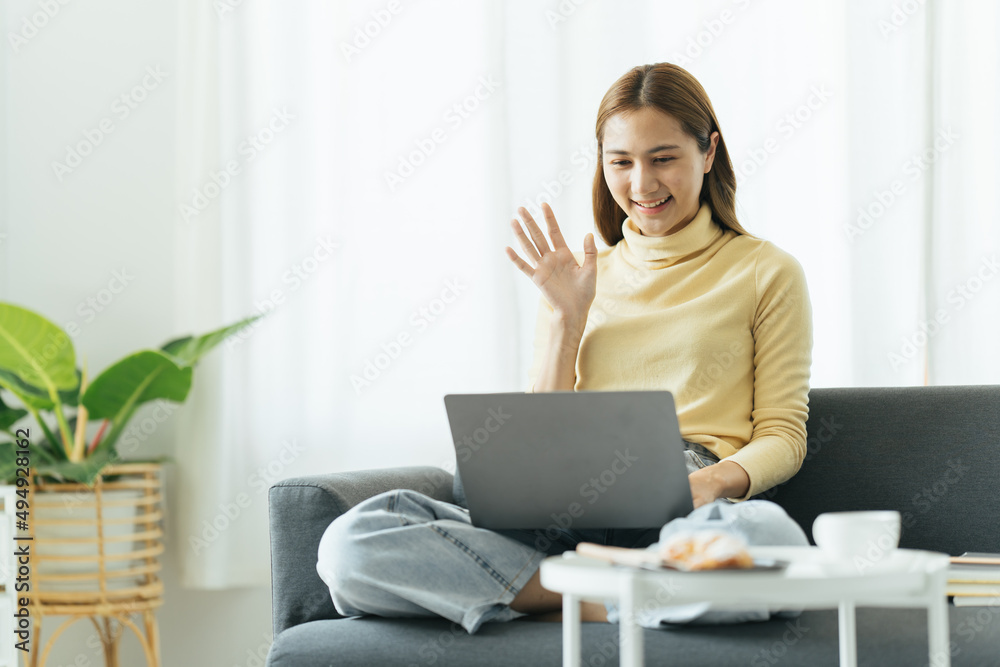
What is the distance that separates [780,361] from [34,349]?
1606mm

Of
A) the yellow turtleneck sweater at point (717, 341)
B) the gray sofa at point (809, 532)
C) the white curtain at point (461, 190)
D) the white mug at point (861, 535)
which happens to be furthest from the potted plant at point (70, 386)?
the white mug at point (861, 535)

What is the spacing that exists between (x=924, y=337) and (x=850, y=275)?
0.23 meters

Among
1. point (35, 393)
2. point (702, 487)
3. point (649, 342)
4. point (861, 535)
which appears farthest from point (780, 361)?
point (35, 393)

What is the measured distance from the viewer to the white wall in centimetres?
258

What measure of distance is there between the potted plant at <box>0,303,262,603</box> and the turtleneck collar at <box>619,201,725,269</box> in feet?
3.21

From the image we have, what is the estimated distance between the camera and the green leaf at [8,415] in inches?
90.7

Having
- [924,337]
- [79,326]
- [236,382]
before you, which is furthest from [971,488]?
[79,326]

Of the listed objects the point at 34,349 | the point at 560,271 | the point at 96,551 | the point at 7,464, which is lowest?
the point at 96,551

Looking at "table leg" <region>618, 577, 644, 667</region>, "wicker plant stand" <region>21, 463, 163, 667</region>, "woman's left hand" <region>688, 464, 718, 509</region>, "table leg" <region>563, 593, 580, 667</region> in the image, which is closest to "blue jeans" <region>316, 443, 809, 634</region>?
"woman's left hand" <region>688, 464, 718, 509</region>

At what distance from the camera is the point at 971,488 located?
1.59m

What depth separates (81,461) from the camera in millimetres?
2182

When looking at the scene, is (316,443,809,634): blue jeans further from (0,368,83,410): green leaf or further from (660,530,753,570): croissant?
(0,368,83,410): green leaf

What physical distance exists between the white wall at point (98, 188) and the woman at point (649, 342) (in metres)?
1.26

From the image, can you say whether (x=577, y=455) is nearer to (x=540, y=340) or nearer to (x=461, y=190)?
(x=540, y=340)
